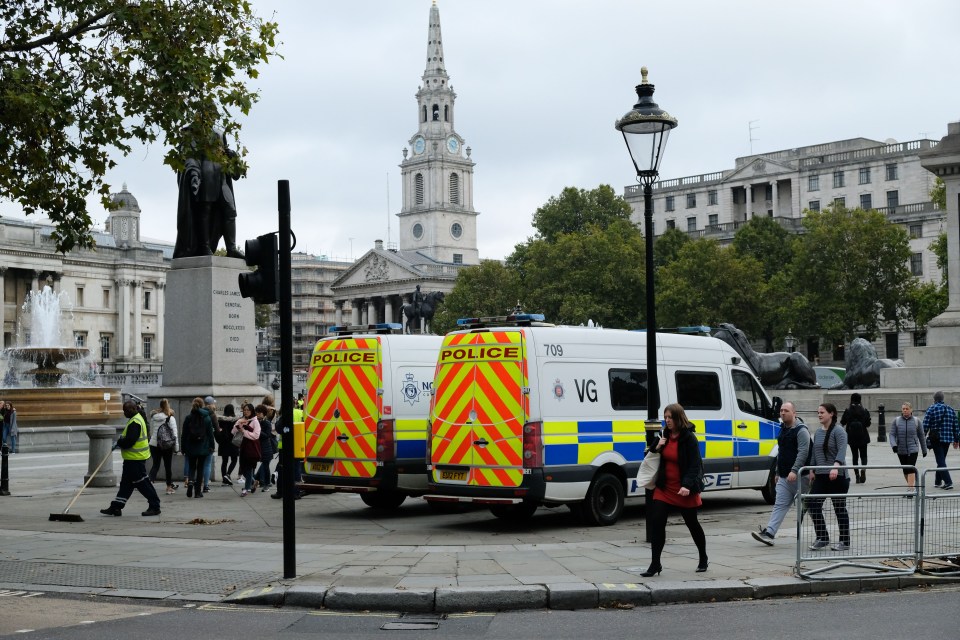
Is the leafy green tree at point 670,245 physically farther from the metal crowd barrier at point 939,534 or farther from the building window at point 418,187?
the metal crowd barrier at point 939,534

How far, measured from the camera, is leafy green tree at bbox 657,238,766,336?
8044 cm

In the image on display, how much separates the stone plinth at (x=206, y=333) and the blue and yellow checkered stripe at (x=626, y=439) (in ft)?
28.0

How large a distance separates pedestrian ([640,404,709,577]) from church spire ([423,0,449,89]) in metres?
149

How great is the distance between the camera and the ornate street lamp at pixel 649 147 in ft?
44.2

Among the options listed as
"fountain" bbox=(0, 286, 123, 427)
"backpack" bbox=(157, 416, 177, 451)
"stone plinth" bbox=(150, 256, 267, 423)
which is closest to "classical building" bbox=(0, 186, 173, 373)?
"fountain" bbox=(0, 286, 123, 427)

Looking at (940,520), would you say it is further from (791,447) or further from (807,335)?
(807,335)

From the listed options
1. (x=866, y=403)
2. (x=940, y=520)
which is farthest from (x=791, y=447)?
(x=866, y=403)

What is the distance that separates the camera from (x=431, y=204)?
15675 centimetres

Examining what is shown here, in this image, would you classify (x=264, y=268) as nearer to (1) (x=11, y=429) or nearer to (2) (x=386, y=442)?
(2) (x=386, y=442)

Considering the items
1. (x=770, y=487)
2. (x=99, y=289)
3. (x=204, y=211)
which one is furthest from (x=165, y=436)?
(x=99, y=289)

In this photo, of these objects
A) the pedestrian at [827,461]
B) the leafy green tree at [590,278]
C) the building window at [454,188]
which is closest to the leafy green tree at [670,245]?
the leafy green tree at [590,278]

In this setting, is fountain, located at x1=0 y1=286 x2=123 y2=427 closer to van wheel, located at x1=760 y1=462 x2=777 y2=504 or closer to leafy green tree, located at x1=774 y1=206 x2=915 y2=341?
van wheel, located at x1=760 y1=462 x2=777 y2=504

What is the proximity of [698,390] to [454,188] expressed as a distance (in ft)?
470

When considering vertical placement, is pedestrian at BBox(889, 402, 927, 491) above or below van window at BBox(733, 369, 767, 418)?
below
